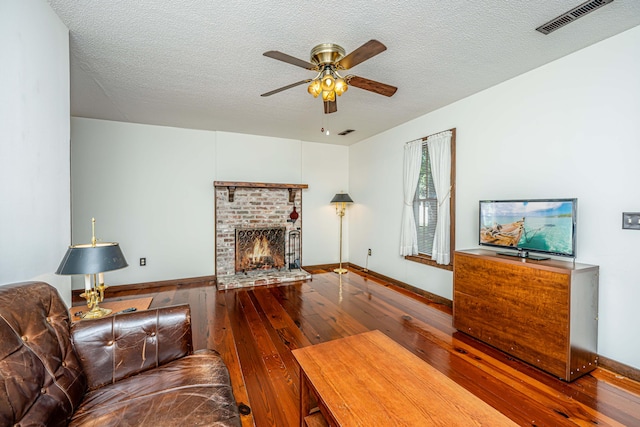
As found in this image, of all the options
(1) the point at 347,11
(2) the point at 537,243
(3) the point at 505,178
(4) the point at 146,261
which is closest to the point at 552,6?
(1) the point at 347,11

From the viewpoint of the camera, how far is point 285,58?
195cm

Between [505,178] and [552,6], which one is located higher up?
[552,6]

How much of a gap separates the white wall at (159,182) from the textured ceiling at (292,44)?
86cm

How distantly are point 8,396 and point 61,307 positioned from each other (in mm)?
524

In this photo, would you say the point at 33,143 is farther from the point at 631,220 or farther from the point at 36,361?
the point at 631,220

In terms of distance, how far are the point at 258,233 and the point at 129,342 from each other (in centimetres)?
369

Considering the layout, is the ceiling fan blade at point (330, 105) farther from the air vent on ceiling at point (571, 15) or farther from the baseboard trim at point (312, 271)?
the baseboard trim at point (312, 271)

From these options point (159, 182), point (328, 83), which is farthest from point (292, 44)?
point (159, 182)

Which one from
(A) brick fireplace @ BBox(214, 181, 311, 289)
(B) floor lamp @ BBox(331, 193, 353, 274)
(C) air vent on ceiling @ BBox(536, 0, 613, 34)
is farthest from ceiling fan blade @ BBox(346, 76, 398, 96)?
(A) brick fireplace @ BBox(214, 181, 311, 289)

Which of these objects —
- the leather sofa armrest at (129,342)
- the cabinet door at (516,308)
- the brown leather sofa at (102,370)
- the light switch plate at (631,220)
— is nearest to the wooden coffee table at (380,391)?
the brown leather sofa at (102,370)

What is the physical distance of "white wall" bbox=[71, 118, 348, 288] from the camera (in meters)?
4.17

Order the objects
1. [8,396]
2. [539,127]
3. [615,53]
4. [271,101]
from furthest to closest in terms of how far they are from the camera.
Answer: [271,101] → [539,127] → [615,53] → [8,396]

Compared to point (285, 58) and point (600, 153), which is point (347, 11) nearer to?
point (285, 58)

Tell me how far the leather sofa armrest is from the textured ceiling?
6.52 ft
